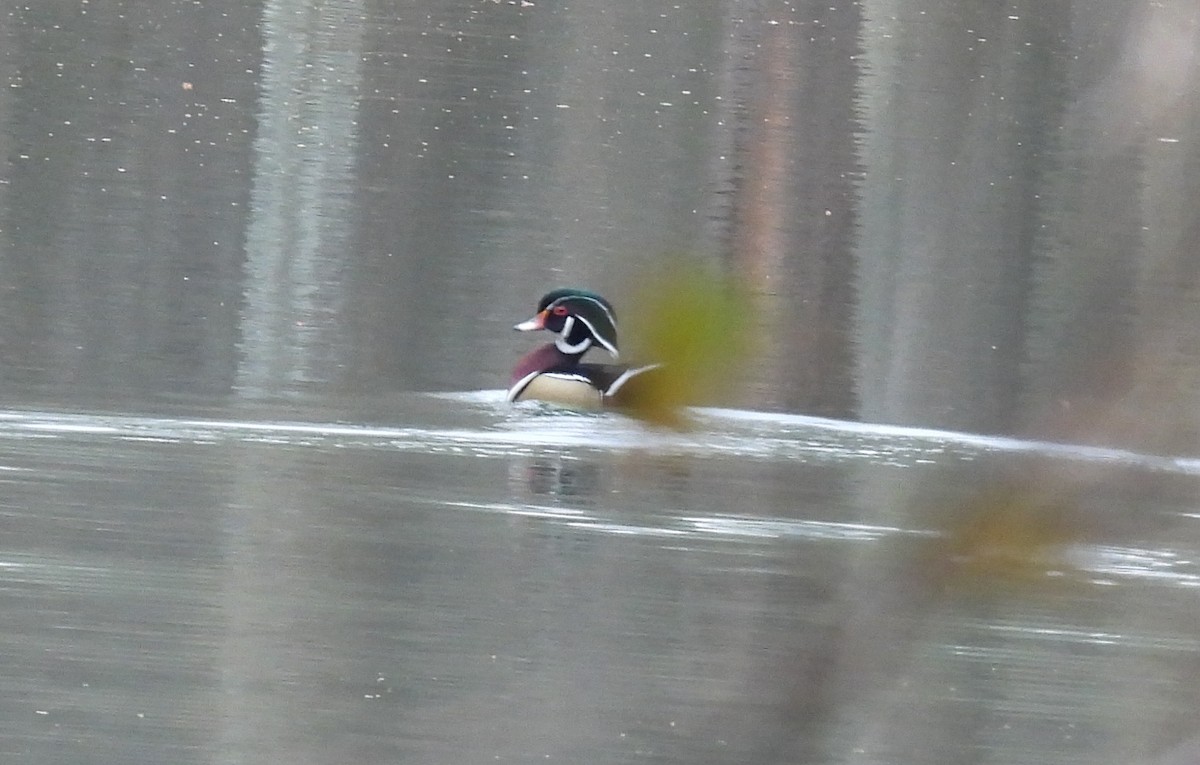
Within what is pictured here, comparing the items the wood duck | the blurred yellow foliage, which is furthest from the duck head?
the blurred yellow foliage

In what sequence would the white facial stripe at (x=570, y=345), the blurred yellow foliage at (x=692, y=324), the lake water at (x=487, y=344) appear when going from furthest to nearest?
the white facial stripe at (x=570, y=345), the lake water at (x=487, y=344), the blurred yellow foliage at (x=692, y=324)

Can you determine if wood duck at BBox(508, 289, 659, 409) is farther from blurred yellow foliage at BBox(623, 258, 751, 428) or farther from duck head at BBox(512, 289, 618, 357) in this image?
blurred yellow foliage at BBox(623, 258, 751, 428)

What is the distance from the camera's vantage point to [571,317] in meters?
1.55

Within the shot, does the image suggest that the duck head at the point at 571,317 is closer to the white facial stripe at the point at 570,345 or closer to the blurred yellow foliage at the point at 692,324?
the white facial stripe at the point at 570,345

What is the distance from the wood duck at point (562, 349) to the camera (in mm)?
1504

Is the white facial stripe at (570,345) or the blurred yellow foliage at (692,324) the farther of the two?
the white facial stripe at (570,345)

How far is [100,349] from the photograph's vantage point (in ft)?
5.14

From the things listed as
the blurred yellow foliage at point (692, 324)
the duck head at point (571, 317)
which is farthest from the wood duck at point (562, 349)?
the blurred yellow foliage at point (692, 324)

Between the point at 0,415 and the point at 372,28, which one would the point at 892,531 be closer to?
the point at 0,415

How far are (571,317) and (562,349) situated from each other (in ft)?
0.13

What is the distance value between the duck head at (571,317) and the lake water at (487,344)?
79mm

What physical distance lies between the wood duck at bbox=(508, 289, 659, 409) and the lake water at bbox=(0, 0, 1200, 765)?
0.03 metres

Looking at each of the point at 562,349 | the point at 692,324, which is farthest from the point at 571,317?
the point at 692,324

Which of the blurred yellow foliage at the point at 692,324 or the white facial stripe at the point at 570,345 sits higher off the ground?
the blurred yellow foliage at the point at 692,324
